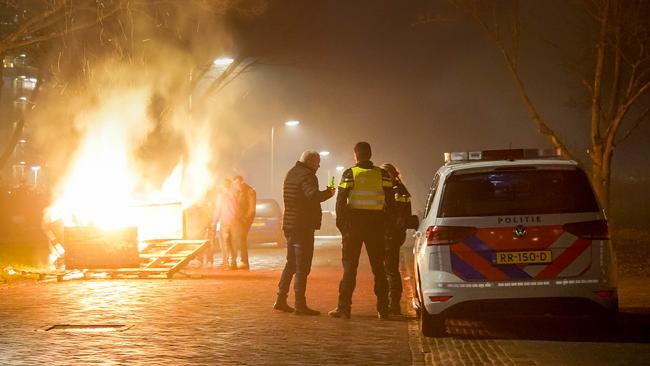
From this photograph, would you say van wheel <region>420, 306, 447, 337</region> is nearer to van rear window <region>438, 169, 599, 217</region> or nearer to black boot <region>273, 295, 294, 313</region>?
van rear window <region>438, 169, 599, 217</region>

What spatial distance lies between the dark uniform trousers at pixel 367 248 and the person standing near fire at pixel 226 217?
894cm

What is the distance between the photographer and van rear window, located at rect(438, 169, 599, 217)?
358 inches

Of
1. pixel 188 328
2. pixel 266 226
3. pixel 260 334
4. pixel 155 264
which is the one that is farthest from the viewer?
pixel 266 226

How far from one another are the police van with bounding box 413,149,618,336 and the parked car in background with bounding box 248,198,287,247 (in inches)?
806

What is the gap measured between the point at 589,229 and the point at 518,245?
66 cm

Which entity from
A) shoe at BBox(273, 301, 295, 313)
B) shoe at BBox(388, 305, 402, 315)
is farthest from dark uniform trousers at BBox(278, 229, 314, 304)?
shoe at BBox(388, 305, 402, 315)

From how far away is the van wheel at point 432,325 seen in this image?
9367 mm

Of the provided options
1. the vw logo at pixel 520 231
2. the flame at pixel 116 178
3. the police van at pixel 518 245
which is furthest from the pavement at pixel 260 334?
the flame at pixel 116 178

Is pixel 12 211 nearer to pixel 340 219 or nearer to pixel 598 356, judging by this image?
pixel 340 219

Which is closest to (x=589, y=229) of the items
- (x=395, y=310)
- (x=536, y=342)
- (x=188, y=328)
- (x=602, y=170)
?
(x=536, y=342)

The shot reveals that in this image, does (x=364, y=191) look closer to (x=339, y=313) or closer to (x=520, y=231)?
(x=339, y=313)

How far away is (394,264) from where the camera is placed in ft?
38.5

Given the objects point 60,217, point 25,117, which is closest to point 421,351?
point 60,217

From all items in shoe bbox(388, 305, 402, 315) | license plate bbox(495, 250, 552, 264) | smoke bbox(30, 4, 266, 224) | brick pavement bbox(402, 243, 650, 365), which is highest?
smoke bbox(30, 4, 266, 224)
